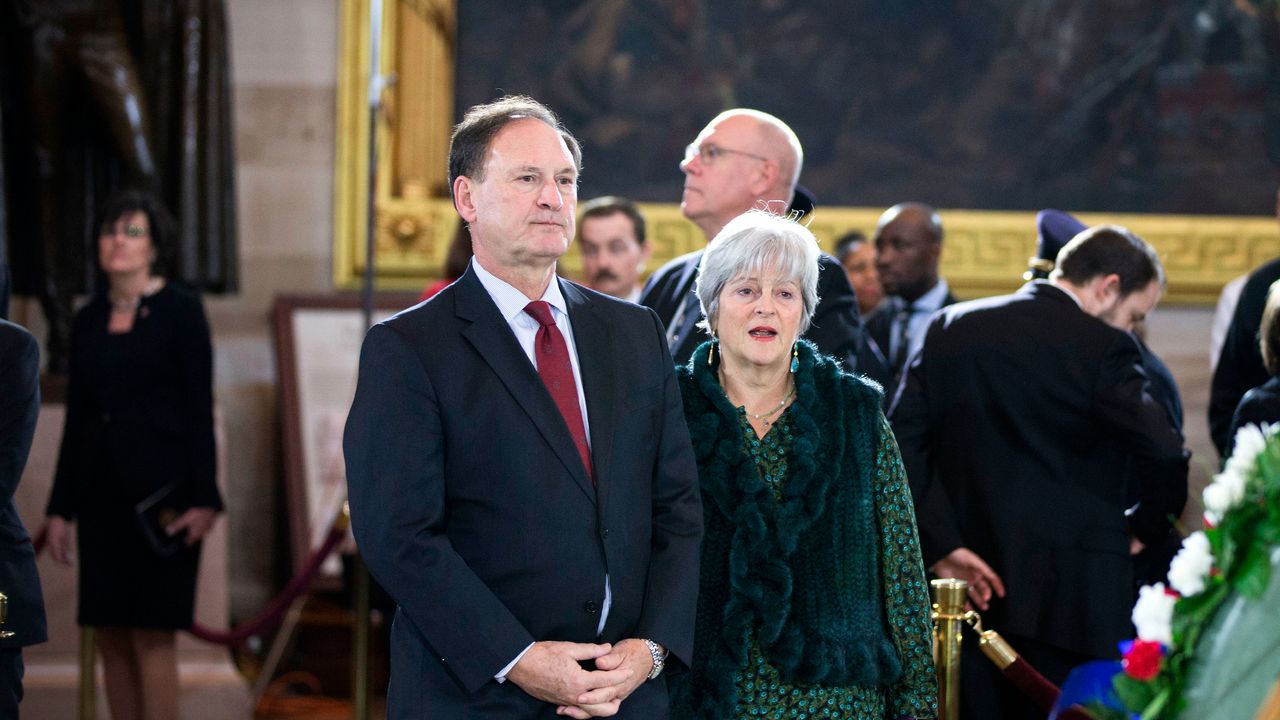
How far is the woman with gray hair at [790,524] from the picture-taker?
317 cm

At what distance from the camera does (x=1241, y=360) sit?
214 inches

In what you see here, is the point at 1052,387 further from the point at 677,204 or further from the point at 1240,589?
the point at 677,204

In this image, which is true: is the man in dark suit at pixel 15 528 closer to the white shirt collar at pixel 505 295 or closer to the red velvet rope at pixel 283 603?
the white shirt collar at pixel 505 295

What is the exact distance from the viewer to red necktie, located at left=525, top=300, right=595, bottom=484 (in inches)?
115

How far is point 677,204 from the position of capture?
9031 millimetres

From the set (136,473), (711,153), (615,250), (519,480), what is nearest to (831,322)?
(711,153)

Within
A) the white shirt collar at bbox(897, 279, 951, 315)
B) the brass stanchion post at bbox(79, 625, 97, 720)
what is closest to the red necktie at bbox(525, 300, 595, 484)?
the brass stanchion post at bbox(79, 625, 97, 720)

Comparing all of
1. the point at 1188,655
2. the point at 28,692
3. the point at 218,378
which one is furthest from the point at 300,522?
the point at 1188,655

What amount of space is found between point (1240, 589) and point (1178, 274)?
743cm

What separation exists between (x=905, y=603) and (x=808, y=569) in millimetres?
213

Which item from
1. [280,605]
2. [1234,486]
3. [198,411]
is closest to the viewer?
[1234,486]

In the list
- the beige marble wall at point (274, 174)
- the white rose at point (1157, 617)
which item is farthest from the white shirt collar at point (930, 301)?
the white rose at point (1157, 617)

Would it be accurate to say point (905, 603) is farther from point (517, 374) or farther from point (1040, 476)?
point (1040, 476)

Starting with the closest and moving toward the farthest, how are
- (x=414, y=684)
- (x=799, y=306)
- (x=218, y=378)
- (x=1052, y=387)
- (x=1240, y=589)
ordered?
1. (x=1240, y=589)
2. (x=414, y=684)
3. (x=799, y=306)
4. (x=1052, y=387)
5. (x=218, y=378)
